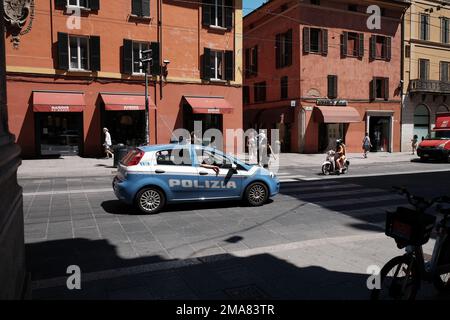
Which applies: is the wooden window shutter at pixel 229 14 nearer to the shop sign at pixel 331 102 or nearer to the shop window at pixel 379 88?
the shop sign at pixel 331 102

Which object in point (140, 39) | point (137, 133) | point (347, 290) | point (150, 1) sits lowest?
point (347, 290)

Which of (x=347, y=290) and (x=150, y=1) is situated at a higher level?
(x=150, y=1)

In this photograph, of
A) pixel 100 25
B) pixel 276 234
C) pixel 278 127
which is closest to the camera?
pixel 276 234

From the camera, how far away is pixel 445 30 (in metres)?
35.0

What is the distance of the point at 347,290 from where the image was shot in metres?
4.52

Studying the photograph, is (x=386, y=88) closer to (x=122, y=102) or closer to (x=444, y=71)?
(x=444, y=71)

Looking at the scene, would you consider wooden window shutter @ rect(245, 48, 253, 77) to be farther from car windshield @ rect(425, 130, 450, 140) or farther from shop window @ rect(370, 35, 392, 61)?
car windshield @ rect(425, 130, 450, 140)

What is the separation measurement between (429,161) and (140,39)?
1891 cm

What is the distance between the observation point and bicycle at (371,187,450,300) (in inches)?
147

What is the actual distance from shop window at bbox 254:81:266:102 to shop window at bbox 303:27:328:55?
19.2ft

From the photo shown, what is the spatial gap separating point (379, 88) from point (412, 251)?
3132cm

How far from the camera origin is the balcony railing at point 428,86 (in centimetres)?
3281

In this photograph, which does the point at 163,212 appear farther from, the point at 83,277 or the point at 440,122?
the point at 440,122

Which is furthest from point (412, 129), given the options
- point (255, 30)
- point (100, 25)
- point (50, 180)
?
point (50, 180)
